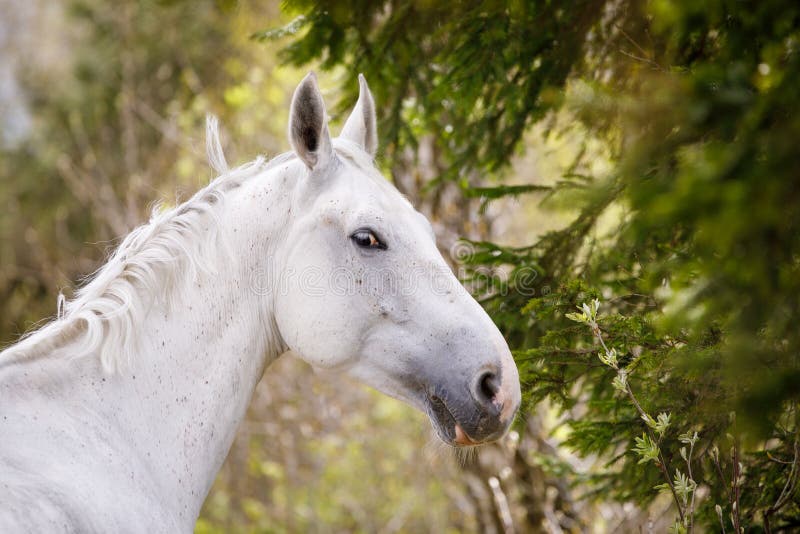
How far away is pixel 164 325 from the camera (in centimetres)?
258

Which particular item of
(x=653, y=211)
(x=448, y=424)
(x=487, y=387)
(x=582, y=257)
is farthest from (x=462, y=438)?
(x=582, y=257)

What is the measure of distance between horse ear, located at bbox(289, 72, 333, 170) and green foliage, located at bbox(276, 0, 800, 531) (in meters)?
0.92

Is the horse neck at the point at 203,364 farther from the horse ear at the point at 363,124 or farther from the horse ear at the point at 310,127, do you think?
the horse ear at the point at 363,124

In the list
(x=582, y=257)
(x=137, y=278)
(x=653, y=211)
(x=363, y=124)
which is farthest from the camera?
(x=582, y=257)

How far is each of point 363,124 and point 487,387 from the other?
1324 mm

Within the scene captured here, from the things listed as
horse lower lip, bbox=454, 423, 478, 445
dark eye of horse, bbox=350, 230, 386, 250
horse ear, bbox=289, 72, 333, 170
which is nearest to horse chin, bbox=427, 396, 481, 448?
horse lower lip, bbox=454, 423, 478, 445

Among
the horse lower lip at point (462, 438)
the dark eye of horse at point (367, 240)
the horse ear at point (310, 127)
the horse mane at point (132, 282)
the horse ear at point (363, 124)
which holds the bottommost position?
the horse lower lip at point (462, 438)

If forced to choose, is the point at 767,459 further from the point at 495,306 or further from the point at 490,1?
the point at 490,1

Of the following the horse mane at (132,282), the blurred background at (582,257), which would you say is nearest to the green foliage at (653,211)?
the blurred background at (582,257)

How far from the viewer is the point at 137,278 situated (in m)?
2.56

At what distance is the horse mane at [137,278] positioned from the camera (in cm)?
244

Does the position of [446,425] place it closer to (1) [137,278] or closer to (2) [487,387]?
(2) [487,387]

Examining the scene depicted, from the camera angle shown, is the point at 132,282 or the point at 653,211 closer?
the point at 653,211

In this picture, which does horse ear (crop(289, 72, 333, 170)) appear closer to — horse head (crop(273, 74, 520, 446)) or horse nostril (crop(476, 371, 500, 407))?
horse head (crop(273, 74, 520, 446))
